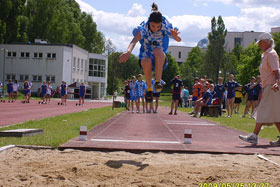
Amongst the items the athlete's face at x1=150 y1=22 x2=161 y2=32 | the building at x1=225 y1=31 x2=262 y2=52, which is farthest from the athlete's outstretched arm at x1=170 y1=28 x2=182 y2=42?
the building at x1=225 y1=31 x2=262 y2=52

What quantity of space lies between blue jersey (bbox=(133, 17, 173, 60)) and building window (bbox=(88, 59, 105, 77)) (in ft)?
203

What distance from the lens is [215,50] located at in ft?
232

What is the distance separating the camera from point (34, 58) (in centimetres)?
5578

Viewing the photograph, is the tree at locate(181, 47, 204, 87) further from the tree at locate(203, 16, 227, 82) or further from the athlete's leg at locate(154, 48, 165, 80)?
the athlete's leg at locate(154, 48, 165, 80)

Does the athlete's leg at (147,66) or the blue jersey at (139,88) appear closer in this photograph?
the athlete's leg at (147,66)

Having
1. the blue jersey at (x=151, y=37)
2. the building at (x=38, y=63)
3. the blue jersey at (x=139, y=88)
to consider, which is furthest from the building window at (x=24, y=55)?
the blue jersey at (x=151, y=37)

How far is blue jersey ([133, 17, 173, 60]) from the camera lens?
729 centimetres

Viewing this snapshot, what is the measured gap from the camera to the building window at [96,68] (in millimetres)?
69000

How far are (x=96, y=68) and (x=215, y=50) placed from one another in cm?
2186

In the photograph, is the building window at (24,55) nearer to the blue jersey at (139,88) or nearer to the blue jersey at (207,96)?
the blue jersey at (139,88)

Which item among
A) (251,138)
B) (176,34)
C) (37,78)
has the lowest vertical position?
(251,138)

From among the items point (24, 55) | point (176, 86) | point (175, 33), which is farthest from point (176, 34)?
point (24, 55)

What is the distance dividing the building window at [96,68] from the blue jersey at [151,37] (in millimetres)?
61799
